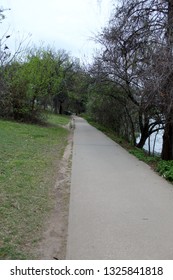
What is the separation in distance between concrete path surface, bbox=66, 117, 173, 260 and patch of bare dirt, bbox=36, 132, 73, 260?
116 millimetres

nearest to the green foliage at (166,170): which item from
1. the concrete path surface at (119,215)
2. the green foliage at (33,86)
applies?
the concrete path surface at (119,215)

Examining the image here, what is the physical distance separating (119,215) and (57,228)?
3.81ft

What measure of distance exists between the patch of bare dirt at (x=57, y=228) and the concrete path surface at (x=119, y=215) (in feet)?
0.38

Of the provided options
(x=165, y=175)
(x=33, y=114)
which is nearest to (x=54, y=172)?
(x=165, y=175)

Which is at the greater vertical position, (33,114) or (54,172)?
(33,114)

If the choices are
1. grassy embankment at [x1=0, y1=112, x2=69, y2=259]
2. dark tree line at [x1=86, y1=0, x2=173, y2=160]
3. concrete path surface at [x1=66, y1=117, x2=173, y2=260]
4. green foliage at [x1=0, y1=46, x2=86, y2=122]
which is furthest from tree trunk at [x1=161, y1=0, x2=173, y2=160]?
green foliage at [x1=0, y1=46, x2=86, y2=122]

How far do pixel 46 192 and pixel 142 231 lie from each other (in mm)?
2835

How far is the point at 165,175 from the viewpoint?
9234 mm

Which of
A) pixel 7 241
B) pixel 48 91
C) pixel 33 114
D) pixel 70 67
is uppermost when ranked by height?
pixel 70 67

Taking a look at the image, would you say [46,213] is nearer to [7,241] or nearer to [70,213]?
[70,213]

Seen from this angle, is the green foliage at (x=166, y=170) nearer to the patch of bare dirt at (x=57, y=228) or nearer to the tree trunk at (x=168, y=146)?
the patch of bare dirt at (x=57, y=228)

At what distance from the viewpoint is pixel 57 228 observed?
5.34 meters

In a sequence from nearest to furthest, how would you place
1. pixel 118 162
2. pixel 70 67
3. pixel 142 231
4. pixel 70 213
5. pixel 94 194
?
pixel 142 231 → pixel 70 213 → pixel 94 194 → pixel 118 162 → pixel 70 67

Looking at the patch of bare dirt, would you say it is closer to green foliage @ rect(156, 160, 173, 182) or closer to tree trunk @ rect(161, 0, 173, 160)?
green foliage @ rect(156, 160, 173, 182)
